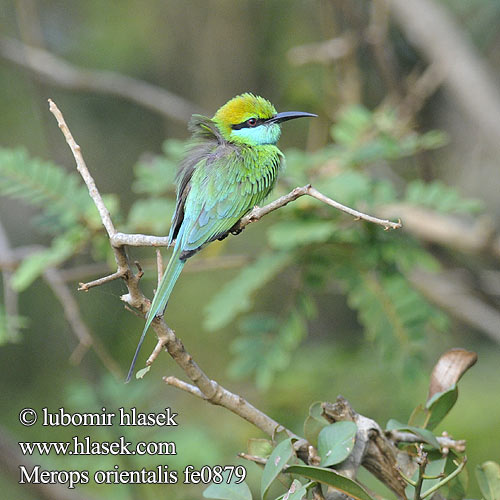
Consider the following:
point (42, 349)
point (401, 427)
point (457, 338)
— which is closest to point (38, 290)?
point (42, 349)

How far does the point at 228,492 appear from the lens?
1190 millimetres

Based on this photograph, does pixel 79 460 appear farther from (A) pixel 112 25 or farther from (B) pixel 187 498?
(A) pixel 112 25

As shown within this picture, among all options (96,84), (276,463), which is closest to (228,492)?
(276,463)

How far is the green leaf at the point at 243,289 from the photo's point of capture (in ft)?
7.95

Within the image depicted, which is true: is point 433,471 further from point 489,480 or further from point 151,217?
point 151,217

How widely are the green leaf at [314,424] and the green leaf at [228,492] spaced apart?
0.53 ft

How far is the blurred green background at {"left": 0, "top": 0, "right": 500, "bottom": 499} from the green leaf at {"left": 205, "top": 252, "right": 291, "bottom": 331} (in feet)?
0.22

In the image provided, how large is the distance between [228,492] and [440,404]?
0.44 metres

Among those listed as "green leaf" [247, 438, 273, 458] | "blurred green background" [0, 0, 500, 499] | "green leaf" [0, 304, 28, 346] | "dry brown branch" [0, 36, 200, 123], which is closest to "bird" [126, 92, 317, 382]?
"blurred green background" [0, 0, 500, 499]

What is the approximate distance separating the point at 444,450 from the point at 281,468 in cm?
33

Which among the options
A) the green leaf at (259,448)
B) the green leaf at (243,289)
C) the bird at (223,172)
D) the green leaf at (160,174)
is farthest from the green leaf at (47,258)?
the green leaf at (259,448)

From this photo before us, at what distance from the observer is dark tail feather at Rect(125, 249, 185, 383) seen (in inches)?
48.8

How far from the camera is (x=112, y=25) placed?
5.11 metres

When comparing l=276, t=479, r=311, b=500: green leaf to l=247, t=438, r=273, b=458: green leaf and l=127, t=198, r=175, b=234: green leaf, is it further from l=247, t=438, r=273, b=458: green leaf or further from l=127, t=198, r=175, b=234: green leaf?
l=127, t=198, r=175, b=234: green leaf
